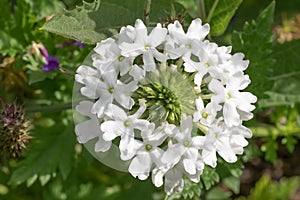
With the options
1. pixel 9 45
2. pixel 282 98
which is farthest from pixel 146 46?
pixel 282 98

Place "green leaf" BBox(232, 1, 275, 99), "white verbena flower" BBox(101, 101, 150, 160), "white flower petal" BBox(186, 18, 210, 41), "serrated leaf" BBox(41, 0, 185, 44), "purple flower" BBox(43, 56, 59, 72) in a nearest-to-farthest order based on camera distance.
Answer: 1. "white verbena flower" BBox(101, 101, 150, 160)
2. "white flower petal" BBox(186, 18, 210, 41)
3. "serrated leaf" BBox(41, 0, 185, 44)
4. "green leaf" BBox(232, 1, 275, 99)
5. "purple flower" BBox(43, 56, 59, 72)

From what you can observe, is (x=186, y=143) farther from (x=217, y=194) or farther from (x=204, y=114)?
(x=217, y=194)

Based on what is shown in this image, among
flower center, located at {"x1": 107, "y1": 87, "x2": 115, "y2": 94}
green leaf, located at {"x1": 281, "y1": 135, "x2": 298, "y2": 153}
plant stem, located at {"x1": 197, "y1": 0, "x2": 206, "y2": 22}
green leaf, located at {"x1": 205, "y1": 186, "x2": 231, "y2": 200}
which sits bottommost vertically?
green leaf, located at {"x1": 205, "y1": 186, "x2": 231, "y2": 200}

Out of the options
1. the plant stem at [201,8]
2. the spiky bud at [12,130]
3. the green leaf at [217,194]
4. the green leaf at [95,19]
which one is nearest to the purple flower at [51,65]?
the spiky bud at [12,130]

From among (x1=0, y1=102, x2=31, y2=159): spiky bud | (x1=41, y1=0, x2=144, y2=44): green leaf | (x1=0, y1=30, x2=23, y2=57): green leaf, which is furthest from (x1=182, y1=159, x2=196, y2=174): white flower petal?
(x1=0, y1=30, x2=23, y2=57): green leaf

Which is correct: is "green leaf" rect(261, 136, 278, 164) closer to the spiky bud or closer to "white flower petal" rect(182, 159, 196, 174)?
"white flower petal" rect(182, 159, 196, 174)

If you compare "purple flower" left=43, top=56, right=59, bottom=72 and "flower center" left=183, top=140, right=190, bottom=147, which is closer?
"flower center" left=183, top=140, right=190, bottom=147

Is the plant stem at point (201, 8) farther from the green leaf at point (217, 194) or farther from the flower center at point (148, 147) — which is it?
the green leaf at point (217, 194)
